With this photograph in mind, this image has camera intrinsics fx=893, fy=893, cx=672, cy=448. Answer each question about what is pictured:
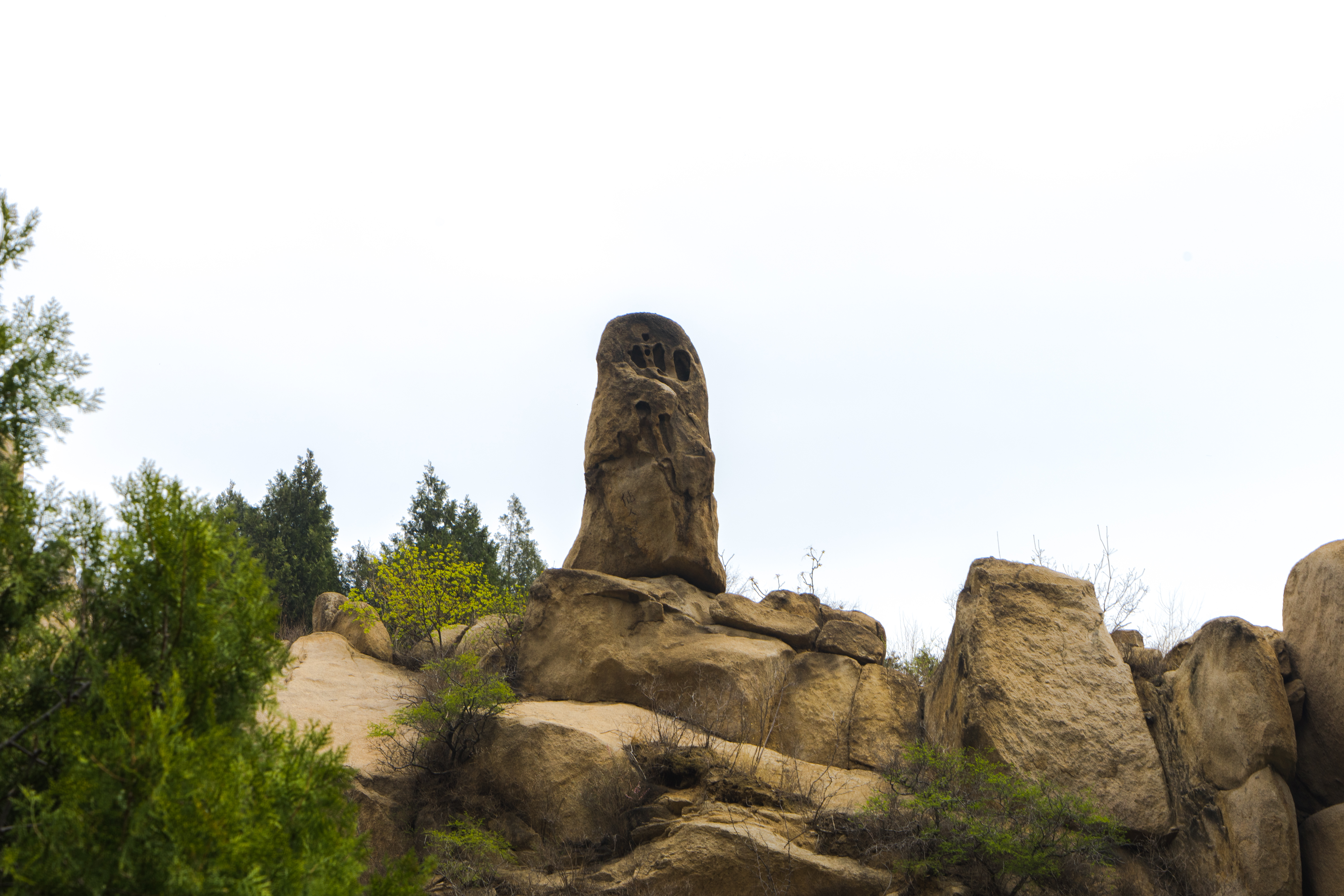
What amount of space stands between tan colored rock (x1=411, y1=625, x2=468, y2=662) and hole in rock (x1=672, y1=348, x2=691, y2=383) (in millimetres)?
5528

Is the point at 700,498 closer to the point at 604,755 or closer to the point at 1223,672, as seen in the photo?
the point at 604,755

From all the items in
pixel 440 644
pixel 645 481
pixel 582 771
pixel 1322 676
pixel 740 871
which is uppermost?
pixel 645 481

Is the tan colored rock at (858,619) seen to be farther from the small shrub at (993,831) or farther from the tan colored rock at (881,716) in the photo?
the small shrub at (993,831)

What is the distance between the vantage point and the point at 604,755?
9.48 meters

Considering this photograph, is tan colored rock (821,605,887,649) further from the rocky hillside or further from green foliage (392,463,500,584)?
green foliage (392,463,500,584)

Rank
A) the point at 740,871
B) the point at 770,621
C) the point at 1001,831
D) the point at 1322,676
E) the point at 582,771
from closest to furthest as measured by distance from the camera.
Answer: the point at 1001,831, the point at 740,871, the point at 1322,676, the point at 582,771, the point at 770,621

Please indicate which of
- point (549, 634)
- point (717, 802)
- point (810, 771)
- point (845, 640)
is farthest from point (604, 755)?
point (845, 640)

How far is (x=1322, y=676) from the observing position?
8.67 m

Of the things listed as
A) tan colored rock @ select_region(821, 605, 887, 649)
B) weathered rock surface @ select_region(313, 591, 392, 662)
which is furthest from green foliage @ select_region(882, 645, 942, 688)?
weathered rock surface @ select_region(313, 591, 392, 662)

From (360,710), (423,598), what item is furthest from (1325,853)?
(423,598)

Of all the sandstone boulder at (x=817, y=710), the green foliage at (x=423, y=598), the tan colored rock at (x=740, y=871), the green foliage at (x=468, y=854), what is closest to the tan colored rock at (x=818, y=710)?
the sandstone boulder at (x=817, y=710)

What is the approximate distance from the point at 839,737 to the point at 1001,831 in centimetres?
348

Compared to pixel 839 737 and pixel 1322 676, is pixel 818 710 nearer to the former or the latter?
pixel 839 737

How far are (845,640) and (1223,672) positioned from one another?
470 cm
